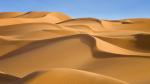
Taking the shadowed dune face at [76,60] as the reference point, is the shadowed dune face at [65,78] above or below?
→ above

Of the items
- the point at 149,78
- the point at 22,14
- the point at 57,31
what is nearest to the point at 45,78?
the point at 149,78

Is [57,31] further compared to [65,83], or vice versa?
[57,31]

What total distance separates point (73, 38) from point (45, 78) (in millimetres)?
4462

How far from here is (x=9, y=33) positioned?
39.8 feet

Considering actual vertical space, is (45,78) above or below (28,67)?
above

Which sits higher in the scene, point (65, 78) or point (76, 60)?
point (65, 78)

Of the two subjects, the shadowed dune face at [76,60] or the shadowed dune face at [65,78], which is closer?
the shadowed dune face at [65,78]

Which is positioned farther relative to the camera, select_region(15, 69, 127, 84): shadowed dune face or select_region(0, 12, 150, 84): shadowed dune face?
select_region(0, 12, 150, 84): shadowed dune face

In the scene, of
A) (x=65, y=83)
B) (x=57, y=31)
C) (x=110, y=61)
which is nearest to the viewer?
(x=65, y=83)

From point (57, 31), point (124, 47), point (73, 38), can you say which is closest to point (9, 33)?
point (57, 31)

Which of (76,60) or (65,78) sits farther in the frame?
(76,60)

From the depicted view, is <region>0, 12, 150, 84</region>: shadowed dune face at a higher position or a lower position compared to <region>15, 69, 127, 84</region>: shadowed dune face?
lower

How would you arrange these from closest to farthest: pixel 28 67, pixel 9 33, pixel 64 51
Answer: pixel 28 67
pixel 64 51
pixel 9 33

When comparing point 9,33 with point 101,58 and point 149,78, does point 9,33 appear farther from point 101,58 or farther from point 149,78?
point 149,78
